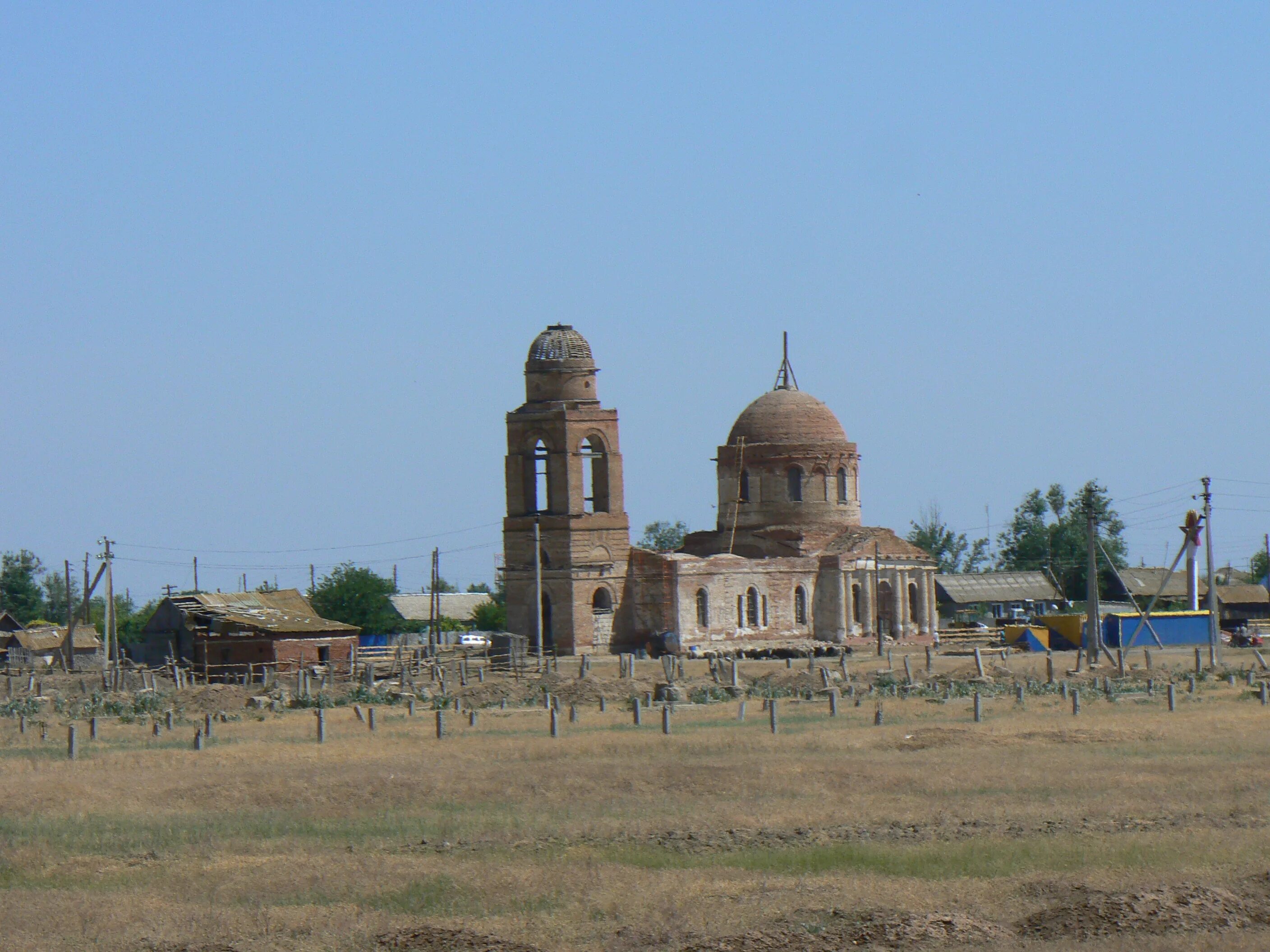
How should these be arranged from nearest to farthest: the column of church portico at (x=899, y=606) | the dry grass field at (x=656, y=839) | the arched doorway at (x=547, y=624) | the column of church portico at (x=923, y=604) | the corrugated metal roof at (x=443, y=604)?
the dry grass field at (x=656, y=839), the arched doorway at (x=547, y=624), the column of church portico at (x=899, y=606), the column of church portico at (x=923, y=604), the corrugated metal roof at (x=443, y=604)

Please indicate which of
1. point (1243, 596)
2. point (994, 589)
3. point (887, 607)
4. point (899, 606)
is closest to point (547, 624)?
point (887, 607)

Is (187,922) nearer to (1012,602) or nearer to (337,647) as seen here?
(337,647)

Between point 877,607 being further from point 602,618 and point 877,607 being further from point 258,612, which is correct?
point 258,612

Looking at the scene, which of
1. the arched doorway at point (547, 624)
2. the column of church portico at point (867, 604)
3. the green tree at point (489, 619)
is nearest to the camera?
the arched doorway at point (547, 624)

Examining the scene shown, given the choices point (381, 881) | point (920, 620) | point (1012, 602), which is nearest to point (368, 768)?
→ point (381, 881)

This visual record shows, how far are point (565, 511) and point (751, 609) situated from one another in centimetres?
853

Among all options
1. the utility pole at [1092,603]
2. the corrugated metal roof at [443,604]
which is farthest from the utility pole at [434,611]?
Answer: the corrugated metal roof at [443,604]

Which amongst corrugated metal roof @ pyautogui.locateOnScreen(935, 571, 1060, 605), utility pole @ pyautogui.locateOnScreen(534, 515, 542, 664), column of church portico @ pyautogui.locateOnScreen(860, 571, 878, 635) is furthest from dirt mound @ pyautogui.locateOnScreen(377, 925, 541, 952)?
corrugated metal roof @ pyautogui.locateOnScreen(935, 571, 1060, 605)

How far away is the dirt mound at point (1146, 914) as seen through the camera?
1623 cm

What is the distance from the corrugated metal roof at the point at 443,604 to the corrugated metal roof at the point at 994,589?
97.7 ft

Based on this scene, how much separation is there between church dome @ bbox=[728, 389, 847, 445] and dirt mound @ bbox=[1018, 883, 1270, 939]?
59709 millimetres

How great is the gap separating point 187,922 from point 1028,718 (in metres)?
22.7

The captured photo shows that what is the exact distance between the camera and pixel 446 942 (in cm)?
1627

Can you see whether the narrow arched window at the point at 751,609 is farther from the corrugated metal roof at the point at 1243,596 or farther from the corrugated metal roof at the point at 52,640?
the corrugated metal roof at the point at 52,640
